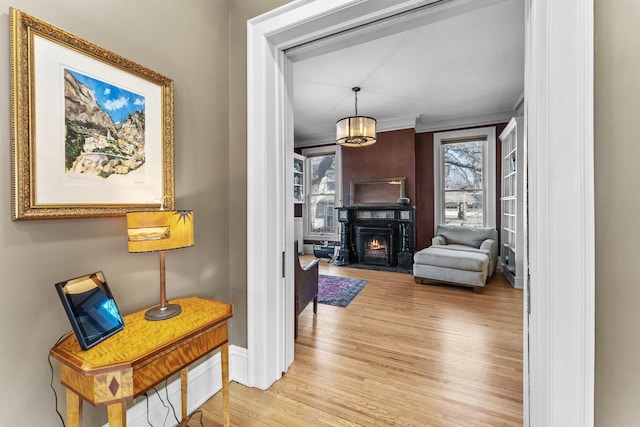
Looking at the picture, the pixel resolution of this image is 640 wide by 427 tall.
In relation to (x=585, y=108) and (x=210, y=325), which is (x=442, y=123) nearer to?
(x=585, y=108)

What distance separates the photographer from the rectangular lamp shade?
111 cm

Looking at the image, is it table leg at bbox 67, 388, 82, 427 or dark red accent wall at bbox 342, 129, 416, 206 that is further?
dark red accent wall at bbox 342, 129, 416, 206

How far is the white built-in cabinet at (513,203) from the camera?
3783mm

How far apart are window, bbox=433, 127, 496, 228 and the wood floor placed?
2318mm

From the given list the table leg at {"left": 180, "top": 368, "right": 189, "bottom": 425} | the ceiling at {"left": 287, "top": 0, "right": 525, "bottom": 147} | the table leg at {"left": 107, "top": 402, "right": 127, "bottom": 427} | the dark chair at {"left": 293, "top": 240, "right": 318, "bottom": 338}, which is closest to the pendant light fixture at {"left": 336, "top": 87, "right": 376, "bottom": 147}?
the ceiling at {"left": 287, "top": 0, "right": 525, "bottom": 147}

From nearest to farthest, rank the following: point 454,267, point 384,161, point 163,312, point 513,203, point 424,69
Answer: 1. point 163,312
2. point 424,69
3. point 454,267
4. point 513,203
5. point 384,161

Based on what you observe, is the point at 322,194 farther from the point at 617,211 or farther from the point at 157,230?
the point at 617,211

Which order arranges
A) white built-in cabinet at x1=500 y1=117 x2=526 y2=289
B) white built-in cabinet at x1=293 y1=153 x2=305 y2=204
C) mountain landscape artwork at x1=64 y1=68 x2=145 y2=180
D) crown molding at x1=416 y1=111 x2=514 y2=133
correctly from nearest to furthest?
mountain landscape artwork at x1=64 y1=68 x2=145 y2=180 < white built-in cabinet at x1=500 y1=117 x2=526 y2=289 < crown molding at x1=416 y1=111 x2=514 y2=133 < white built-in cabinet at x1=293 y1=153 x2=305 y2=204

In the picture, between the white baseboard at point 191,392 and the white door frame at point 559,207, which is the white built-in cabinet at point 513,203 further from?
the white baseboard at point 191,392

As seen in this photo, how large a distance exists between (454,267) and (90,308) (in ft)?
12.8

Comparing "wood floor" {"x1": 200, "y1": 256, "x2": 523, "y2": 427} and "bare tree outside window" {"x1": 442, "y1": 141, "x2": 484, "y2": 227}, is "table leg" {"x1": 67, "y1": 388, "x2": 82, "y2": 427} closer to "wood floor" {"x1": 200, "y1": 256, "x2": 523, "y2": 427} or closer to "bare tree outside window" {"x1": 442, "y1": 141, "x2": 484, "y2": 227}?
"wood floor" {"x1": 200, "y1": 256, "x2": 523, "y2": 427}

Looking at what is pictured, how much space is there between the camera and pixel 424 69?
335cm

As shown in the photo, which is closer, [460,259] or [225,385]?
[225,385]

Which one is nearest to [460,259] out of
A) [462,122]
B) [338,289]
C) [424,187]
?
[338,289]
